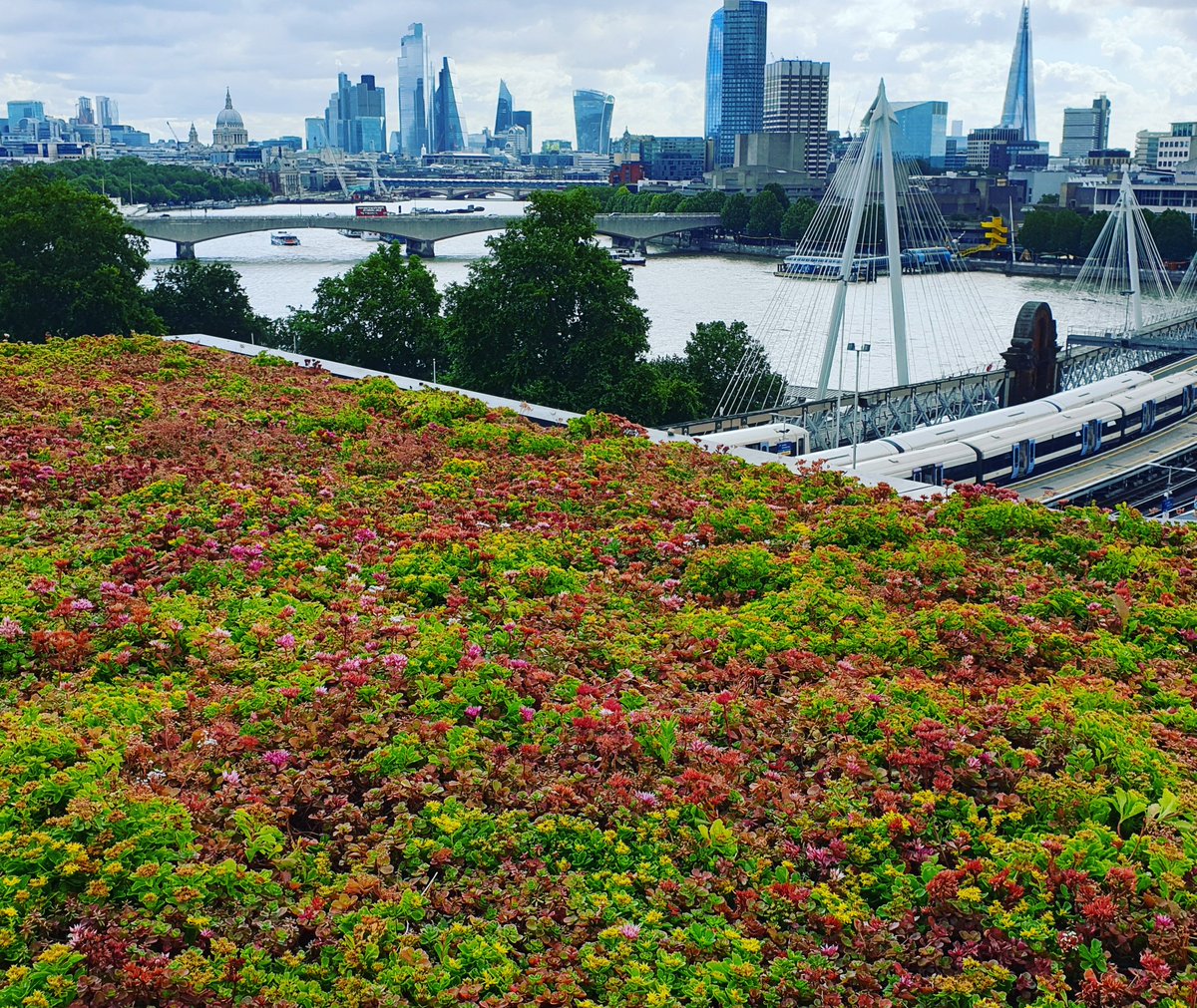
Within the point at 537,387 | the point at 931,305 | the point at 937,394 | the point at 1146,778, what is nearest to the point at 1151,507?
the point at 937,394

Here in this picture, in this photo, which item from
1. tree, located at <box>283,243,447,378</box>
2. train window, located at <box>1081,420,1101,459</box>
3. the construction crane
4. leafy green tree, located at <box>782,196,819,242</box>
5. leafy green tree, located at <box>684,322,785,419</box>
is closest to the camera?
train window, located at <box>1081,420,1101,459</box>

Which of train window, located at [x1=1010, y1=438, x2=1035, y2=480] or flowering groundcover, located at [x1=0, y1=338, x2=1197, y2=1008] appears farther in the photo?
train window, located at [x1=1010, y1=438, x2=1035, y2=480]

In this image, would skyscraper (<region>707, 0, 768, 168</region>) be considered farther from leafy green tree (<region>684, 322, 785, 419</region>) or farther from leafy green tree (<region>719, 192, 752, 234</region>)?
leafy green tree (<region>684, 322, 785, 419</region>)

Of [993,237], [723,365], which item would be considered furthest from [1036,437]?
[993,237]

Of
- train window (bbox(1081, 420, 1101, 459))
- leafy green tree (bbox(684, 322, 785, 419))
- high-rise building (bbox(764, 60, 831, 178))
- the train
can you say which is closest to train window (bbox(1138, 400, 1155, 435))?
the train

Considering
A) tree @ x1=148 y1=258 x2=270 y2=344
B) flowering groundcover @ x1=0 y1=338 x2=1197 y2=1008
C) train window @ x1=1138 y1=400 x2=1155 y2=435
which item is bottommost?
train window @ x1=1138 y1=400 x2=1155 y2=435

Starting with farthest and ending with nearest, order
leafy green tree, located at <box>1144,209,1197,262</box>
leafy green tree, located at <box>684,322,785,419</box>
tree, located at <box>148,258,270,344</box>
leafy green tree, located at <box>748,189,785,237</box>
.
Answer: leafy green tree, located at <box>748,189,785,237</box> → leafy green tree, located at <box>1144,209,1197,262</box> → tree, located at <box>148,258,270,344</box> → leafy green tree, located at <box>684,322,785,419</box>

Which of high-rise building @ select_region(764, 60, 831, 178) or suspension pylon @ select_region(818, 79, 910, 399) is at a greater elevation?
Result: high-rise building @ select_region(764, 60, 831, 178)

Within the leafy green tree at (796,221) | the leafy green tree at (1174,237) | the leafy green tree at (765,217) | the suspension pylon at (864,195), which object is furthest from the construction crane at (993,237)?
the suspension pylon at (864,195)
